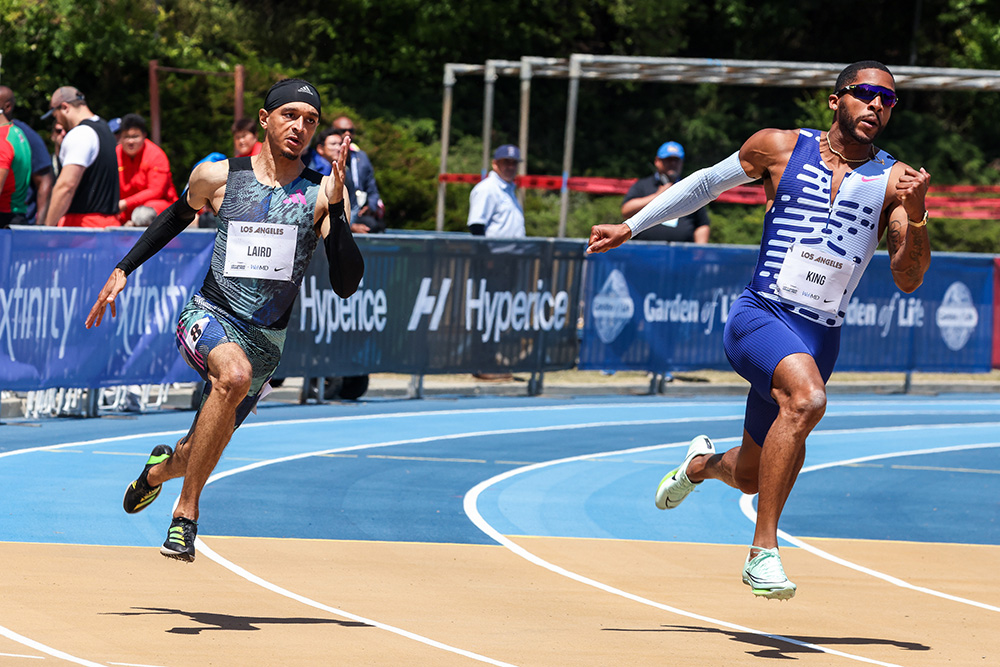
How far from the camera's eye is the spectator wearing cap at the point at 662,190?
15708mm

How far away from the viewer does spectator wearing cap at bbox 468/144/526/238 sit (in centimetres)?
1617

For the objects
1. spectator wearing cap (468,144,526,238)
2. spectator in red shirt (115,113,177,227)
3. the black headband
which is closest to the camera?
the black headband

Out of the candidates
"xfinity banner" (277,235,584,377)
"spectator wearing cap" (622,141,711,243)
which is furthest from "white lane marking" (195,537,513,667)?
"spectator wearing cap" (622,141,711,243)

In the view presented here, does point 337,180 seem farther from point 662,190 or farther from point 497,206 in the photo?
point 497,206

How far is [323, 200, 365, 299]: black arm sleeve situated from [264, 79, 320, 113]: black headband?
1.61 ft

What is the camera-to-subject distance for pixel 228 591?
7.05 metres

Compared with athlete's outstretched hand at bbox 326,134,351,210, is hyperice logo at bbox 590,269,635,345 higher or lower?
lower

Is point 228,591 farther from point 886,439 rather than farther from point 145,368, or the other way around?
point 886,439

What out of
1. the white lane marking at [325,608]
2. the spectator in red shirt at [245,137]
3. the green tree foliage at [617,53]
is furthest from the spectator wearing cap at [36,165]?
the green tree foliage at [617,53]

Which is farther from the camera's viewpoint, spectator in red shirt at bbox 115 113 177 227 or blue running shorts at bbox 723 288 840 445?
spectator in red shirt at bbox 115 113 177 227

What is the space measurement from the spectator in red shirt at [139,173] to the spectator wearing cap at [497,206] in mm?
3375

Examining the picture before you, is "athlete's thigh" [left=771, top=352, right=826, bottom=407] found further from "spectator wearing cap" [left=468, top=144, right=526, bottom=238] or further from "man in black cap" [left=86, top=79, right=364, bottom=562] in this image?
"spectator wearing cap" [left=468, top=144, right=526, bottom=238]

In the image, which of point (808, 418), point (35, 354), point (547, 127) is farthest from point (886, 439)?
point (547, 127)

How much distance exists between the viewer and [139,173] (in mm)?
14133
